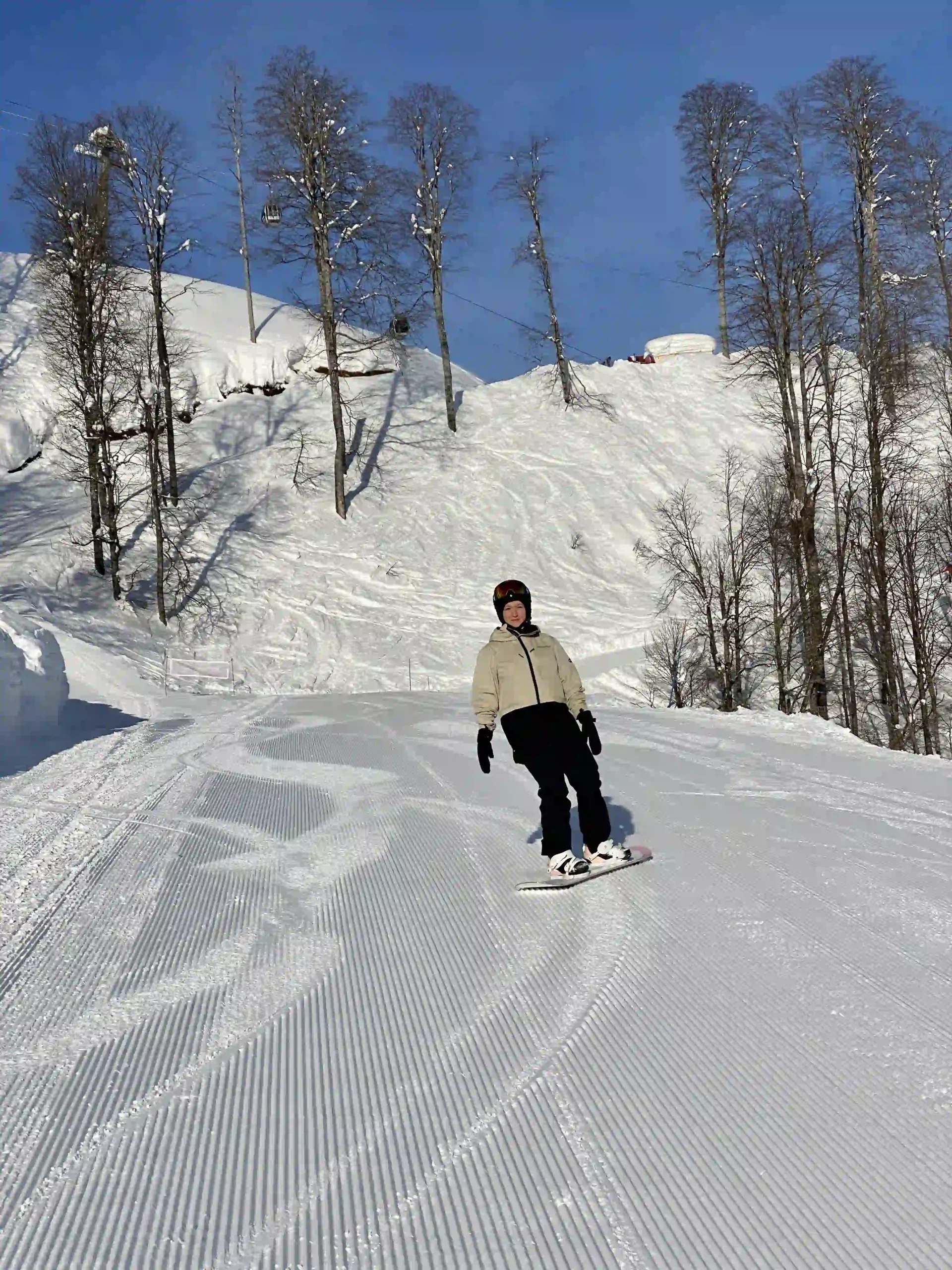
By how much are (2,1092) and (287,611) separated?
830 inches

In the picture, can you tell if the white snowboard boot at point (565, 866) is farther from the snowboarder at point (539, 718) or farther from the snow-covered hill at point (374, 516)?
the snow-covered hill at point (374, 516)

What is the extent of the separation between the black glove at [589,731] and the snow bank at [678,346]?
116ft

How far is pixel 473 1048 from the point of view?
3062mm

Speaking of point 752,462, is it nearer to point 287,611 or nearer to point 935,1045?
point 287,611

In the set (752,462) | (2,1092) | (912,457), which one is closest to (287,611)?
(752,462)

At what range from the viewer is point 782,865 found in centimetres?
510

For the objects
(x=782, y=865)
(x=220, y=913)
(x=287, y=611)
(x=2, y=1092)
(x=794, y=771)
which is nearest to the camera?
(x=2, y=1092)

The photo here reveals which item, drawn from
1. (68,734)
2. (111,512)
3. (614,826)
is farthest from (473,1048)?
(111,512)

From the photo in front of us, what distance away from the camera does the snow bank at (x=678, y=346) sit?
127ft

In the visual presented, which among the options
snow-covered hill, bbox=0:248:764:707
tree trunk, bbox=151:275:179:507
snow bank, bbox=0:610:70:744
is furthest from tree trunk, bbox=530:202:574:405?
snow bank, bbox=0:610:70:744

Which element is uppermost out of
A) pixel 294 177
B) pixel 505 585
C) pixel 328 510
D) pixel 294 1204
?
pixel 294 177

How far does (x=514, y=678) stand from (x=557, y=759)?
49 centimetres

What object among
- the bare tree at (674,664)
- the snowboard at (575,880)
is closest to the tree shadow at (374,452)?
the bare tree at (674,664)

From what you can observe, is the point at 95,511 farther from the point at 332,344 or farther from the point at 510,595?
the point at 510,595
